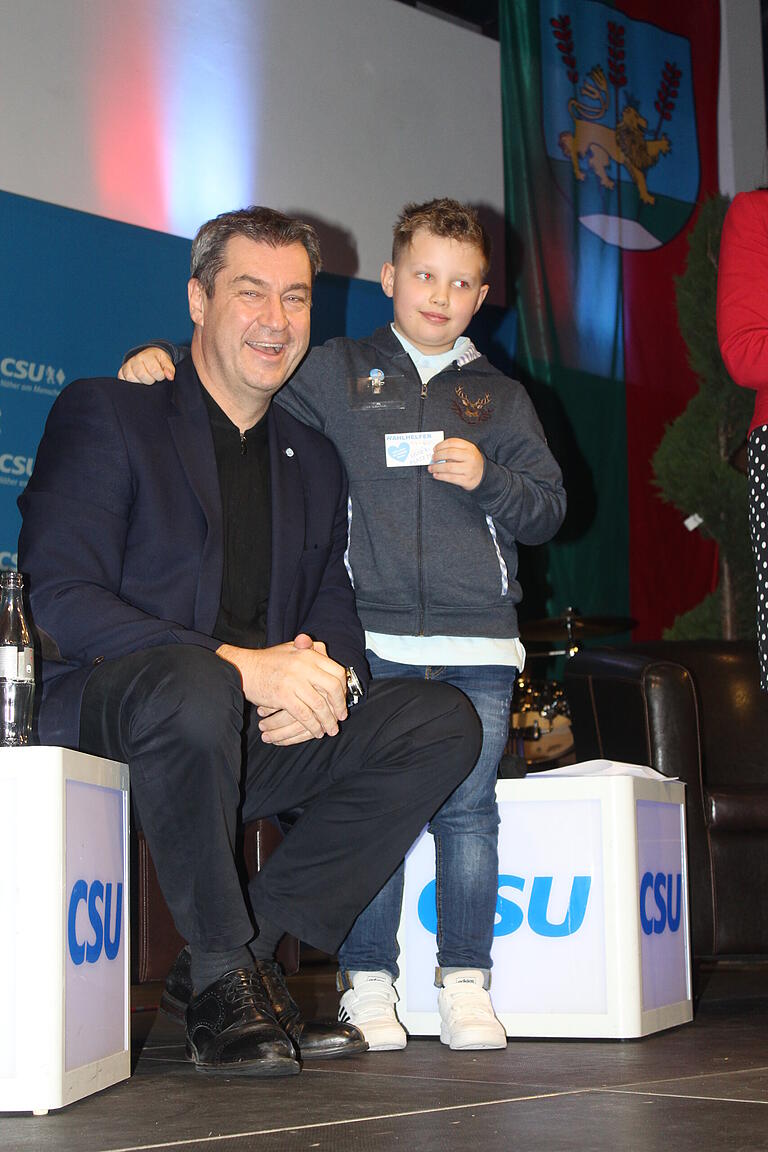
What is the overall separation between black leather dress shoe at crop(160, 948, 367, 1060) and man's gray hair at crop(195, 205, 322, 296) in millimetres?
1079

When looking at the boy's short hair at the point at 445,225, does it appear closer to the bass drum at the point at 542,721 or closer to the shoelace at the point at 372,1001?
the shoelace at the point at 372,1001

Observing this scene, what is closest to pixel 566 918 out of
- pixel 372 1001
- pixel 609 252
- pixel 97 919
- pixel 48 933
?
pixel 372 1001

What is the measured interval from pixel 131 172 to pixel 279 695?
3197mm

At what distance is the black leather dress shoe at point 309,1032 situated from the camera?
1.85 meters

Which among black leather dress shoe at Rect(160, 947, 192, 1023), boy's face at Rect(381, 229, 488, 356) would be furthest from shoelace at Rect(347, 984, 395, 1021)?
boy's face at Rect(381, 229, 488, 356)

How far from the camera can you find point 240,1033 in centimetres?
163

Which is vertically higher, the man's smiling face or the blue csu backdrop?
the blue csu backdrop

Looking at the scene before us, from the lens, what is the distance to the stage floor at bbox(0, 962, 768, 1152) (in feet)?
4.14

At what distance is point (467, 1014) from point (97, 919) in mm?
645

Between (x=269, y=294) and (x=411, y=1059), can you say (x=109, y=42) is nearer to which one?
(x=269, y=294)

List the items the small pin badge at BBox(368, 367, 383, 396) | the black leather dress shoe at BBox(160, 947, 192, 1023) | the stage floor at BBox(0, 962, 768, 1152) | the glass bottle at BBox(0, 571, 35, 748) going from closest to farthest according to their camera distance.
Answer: the stage floor at BBox(0, 962, 768, 1152) < the glass bottle at BBox(0, 571, 35, 748) < the black leather dress shoe at BBox(160, 947, 192, 1023) < the small pin badge at BBox(368, 367, 383, 396)

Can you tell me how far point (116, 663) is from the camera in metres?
1.76

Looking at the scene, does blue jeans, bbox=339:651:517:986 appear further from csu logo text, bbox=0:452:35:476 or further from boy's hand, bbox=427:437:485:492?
csu logo text, bbox=0:452:35:476

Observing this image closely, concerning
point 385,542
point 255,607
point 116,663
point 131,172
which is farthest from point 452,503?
point 131,172
